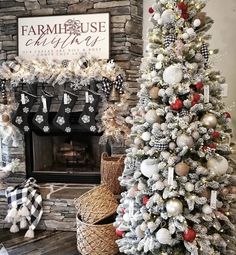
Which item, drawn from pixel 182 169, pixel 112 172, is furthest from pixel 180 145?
pixel 112 172

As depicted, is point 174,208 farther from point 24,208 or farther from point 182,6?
point 24,208

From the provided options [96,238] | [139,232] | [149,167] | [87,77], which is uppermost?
[87,77]

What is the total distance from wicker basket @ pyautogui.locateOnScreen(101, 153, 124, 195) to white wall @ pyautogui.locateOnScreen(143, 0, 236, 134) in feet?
3.84

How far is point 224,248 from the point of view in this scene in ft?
7.45

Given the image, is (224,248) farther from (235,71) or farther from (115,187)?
(235,71)

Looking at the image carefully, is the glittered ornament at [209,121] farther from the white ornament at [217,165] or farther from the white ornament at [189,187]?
the white ornament at [189,187]

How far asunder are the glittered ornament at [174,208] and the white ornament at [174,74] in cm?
76

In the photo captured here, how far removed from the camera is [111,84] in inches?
126

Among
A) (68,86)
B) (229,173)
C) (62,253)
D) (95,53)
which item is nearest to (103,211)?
(62,253)

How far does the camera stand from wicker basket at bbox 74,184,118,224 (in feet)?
8.90

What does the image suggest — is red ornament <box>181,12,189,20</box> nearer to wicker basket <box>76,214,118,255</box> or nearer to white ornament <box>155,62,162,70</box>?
white ornament <box>155,62,162,70</box>

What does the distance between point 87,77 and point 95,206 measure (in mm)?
1243

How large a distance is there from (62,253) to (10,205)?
0.77 meters

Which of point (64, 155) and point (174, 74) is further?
point (64, 155)
